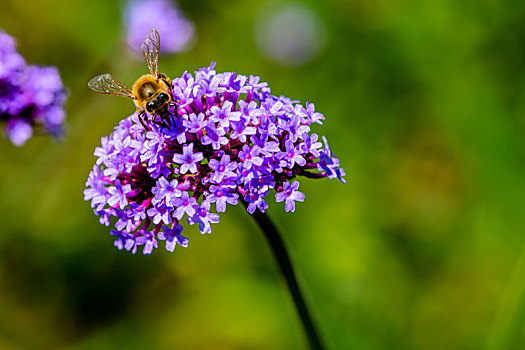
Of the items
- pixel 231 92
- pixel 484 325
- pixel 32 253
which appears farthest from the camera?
pixel 32 253

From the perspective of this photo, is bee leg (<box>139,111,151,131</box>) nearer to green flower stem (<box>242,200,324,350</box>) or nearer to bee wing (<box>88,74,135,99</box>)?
bee wing (<box>88,74,135,99</box>)

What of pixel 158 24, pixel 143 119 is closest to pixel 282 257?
pixel 143 119

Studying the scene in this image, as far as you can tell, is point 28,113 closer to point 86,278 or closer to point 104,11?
point 86,278

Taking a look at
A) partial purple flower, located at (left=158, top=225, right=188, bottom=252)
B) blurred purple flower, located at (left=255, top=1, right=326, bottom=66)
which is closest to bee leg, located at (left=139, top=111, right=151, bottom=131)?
partial purple flower, located at (left=158, top=225, right=188, bottom=252)

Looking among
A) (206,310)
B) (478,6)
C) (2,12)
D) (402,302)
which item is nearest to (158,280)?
(206,310)


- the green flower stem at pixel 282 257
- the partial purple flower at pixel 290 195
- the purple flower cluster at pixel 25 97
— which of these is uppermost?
A: the purple flower cluster at pixel 25 97

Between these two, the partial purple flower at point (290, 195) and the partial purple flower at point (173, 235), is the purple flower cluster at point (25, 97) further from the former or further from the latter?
the partial purple flower at point (290, 195)

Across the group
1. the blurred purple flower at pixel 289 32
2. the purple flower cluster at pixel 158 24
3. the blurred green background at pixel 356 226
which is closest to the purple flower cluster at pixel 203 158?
the blurred green background at pixel 356 226
